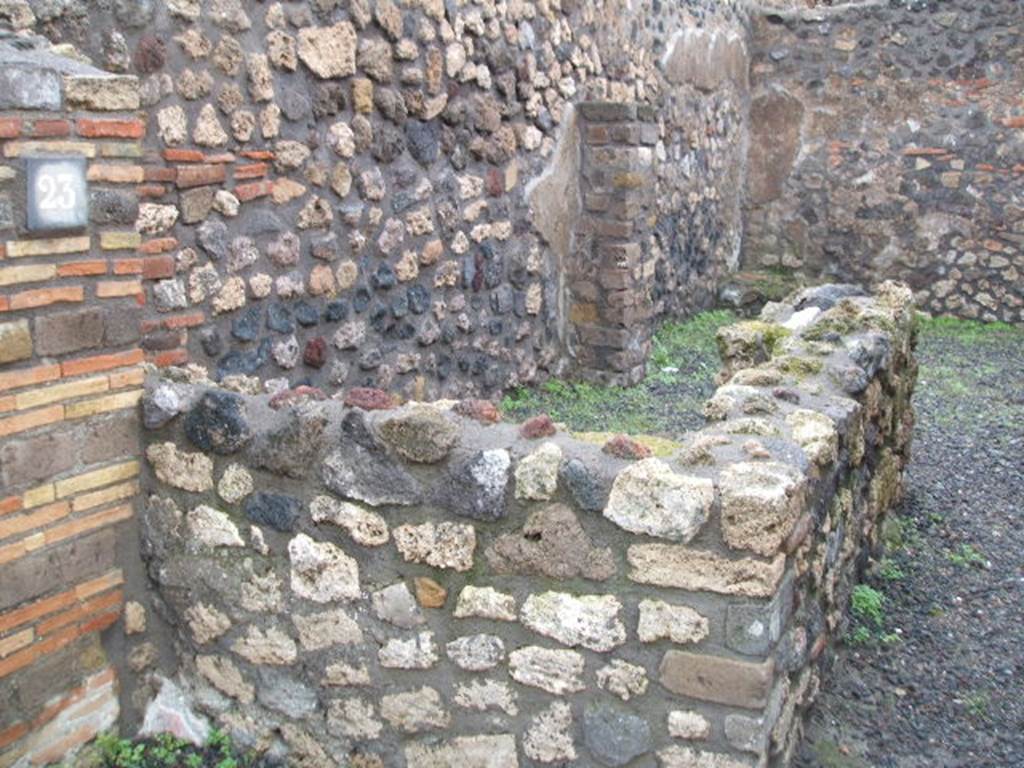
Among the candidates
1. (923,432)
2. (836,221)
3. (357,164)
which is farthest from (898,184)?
(357,164)

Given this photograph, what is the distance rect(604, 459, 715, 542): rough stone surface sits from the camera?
2.31 metres

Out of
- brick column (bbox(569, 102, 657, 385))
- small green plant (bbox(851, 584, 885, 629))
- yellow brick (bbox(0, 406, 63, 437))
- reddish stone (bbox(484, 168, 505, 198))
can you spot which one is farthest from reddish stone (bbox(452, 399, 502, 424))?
brick column (bbox(569, 102, 657, 385))

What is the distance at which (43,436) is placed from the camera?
2.66 m

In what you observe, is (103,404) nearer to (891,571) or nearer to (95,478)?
(95,478)

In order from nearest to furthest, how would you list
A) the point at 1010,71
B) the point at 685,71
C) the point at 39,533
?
the point at 39,533, the point at 685,71, the point at 1010,71

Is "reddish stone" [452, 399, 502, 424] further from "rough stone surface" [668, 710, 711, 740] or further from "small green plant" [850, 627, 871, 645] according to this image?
"small green plant" [850, 627, 871, 645]

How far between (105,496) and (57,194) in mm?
826

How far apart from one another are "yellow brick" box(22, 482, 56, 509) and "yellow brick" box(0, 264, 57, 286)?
53 cm

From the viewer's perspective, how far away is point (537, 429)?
2596 mm

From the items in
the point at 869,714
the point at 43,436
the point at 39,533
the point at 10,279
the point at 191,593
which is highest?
the point at 10,279

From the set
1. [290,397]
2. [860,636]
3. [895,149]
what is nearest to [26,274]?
[290,397]

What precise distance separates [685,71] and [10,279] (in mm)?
7138

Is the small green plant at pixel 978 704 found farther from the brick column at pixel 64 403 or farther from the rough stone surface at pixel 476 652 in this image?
the brick column at pixel 64 403

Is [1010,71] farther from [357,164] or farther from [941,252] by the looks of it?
[357,164]
